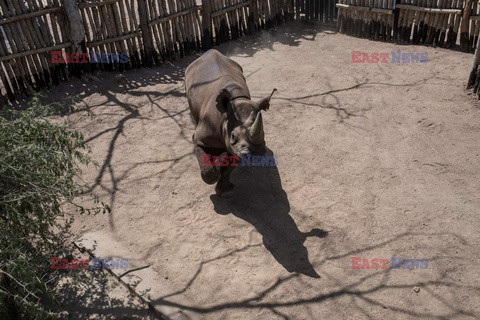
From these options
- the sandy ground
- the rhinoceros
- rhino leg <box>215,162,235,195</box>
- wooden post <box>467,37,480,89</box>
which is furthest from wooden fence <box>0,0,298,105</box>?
wooden post <box>467,37,480,89</box>

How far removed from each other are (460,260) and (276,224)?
2.00 metres

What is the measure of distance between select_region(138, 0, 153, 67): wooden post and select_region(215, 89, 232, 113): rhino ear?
5034mm

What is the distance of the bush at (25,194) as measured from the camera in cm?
319

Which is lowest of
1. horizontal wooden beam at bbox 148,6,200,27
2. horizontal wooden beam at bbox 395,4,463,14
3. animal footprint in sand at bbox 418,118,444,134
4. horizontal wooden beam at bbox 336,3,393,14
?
animal footprint in sand at bbox 418,118,444,134

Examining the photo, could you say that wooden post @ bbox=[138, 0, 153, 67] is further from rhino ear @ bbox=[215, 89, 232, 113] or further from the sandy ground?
rhino ear @ bbox=[215, 89, 232, 113]

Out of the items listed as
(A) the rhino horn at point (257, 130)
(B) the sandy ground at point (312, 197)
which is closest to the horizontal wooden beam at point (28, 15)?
(B) the sandy ground at point (312, 197)

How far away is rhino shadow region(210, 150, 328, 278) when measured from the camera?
189 inches

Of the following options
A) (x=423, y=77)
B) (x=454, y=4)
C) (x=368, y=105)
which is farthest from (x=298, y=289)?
(x=454, y=4)

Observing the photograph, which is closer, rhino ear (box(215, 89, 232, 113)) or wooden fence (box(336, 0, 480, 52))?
rhino ear (box(215, 89, 232, 113))

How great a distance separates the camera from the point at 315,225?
5.17m

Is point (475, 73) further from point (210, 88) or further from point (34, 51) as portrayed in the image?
point (34, 51)

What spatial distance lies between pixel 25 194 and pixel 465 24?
8861 millimetres

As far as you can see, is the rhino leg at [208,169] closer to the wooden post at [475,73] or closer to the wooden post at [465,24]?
the wooden post at [475,73]

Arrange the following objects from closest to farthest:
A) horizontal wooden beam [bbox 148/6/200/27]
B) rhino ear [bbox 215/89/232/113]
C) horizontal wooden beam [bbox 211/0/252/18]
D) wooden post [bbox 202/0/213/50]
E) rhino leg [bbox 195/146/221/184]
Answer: rhino ear [bbox 215/89/232/113]
rhino leg [bbox 195/146/221/184]
horizontal wooden beam [bbox 148/6/200/27]
wooden post [bbox 202/0/213/50]
horizontal wooden beam [bbox 211/0/252/18]
